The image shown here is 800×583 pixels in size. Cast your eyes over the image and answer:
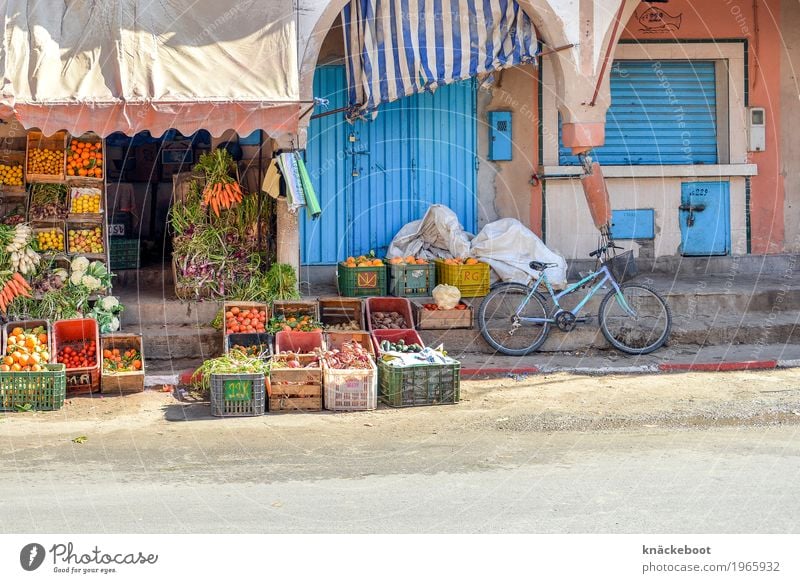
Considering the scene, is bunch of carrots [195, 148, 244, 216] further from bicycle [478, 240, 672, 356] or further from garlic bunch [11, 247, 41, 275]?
bicycle [478, 240, 672, 356]

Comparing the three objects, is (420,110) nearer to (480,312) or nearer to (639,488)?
(480,312)

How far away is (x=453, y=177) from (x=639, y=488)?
732 cm

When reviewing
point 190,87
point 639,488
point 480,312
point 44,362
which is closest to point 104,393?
point 44,362

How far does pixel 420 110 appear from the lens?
13.5 meters

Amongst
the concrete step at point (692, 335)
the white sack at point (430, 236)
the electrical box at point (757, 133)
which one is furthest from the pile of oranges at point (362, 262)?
the electrical box at point (757, 133)

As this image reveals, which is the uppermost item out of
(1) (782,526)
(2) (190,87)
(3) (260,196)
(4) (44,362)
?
(2) (190,87)

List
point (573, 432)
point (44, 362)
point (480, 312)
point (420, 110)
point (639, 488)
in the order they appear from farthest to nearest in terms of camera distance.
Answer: point (420, 110) → point (480, 312) → point (44, 362) → point (573, 432) → point (639, 488)

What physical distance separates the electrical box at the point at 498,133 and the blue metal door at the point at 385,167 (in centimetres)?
23

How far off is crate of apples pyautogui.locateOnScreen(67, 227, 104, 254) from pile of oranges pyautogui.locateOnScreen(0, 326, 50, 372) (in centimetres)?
132

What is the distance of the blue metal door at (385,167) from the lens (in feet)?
43.8

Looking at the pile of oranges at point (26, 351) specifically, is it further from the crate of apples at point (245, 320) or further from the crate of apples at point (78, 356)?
the crate of apples at point (245, 320)

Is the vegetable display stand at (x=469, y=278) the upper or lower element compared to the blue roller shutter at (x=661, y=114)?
lower

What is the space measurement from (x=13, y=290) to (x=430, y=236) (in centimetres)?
488

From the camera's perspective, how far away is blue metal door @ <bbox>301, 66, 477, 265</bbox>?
13344 millimetres
